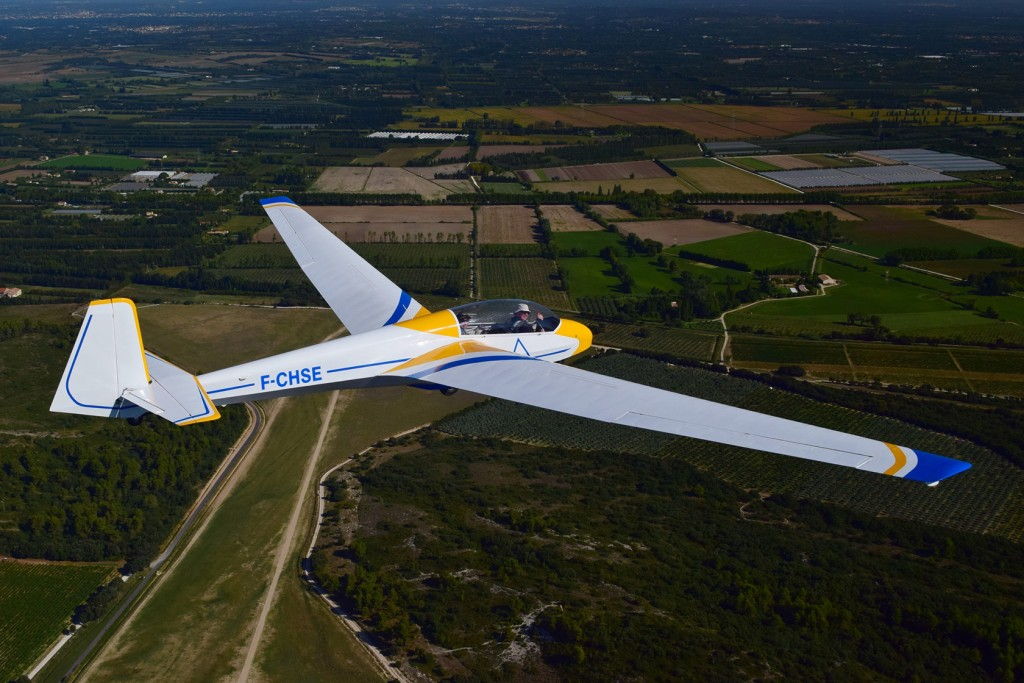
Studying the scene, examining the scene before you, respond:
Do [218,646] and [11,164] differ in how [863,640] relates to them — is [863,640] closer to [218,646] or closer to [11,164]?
[218,646]

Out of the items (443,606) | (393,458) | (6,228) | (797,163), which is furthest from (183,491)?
(797,163)

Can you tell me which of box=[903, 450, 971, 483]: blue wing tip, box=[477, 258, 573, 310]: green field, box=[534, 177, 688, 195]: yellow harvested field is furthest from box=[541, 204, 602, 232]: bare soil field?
box=[903, 450, 971, 483]: blue wing tip

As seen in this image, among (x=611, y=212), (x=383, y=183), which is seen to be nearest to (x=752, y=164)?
(x=611, y=212)

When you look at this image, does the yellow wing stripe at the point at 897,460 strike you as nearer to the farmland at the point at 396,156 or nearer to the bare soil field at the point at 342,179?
the bare soil field at the point at 342,179

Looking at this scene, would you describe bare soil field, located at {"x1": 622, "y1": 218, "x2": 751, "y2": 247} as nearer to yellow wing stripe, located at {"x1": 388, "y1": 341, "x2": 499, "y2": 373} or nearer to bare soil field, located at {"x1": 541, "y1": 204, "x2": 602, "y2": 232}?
bare soil field, located at {"x1": 541, "y1": 204, "x2": 602, "y2": 232}

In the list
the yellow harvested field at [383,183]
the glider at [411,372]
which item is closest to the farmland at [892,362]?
the glider at [411,372]

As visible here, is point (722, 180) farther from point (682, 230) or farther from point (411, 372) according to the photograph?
point (411, 372)
